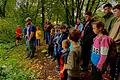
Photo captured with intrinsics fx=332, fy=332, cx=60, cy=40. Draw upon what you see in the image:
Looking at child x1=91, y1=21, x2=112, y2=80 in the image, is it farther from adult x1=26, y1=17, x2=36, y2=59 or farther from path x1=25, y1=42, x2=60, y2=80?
adult x1=26, y1=17, x2=36, y2=59

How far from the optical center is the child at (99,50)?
6.73m

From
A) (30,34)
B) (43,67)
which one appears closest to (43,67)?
(43,67)

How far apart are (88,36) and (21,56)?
24.9 ft

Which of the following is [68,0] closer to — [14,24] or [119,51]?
[14,24]

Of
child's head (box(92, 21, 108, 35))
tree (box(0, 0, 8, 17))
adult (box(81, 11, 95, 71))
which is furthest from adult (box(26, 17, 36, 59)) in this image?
tree (box(0, 0, 8, 17))

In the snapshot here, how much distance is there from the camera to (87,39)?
9531 mm

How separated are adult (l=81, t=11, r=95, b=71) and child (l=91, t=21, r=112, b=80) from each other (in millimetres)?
2340

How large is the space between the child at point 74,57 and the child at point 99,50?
35cm

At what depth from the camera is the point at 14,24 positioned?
982 inches

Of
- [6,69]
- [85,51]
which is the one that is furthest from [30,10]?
[85,51]

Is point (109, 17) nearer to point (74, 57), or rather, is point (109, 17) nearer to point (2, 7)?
point (74, 57)

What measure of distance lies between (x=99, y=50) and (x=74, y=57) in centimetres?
56

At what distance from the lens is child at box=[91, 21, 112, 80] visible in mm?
6730

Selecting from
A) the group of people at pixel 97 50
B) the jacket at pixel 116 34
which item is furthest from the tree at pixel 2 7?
the jacket at pixel 116 34
